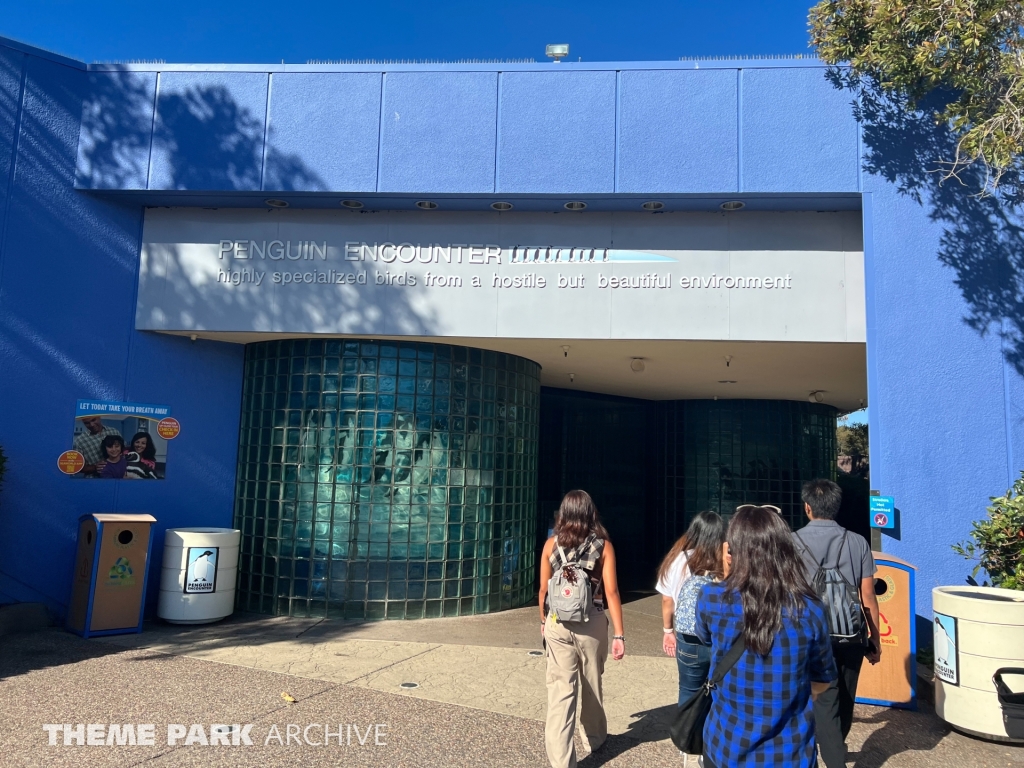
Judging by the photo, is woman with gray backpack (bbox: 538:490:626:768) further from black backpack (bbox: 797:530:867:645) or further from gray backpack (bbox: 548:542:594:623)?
black backpack (bbox: 797:530:867:645)

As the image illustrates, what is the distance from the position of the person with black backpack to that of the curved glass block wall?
4.73 metres

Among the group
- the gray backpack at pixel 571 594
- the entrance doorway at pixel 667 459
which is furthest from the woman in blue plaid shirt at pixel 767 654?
the entrance doorway at pixel 667 459

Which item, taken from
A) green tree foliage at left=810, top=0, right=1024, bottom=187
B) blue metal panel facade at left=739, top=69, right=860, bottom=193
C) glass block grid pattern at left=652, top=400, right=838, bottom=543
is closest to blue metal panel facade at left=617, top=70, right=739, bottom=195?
blue metal panel facade at left=739, top=69, right=860, bottom=193

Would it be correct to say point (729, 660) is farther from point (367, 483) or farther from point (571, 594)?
point (367, 483)

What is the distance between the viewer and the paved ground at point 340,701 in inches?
174

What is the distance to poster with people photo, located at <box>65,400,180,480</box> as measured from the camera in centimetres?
778

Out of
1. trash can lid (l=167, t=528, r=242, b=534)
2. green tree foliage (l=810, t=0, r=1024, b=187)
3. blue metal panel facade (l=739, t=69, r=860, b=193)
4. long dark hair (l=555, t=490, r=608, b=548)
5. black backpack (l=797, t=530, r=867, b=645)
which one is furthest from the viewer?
trash can lid (l=167, t=528, r=242, b=534)

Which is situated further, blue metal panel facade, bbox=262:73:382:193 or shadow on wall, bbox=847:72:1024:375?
blue metal panel facade, bbox=262:73:382:193

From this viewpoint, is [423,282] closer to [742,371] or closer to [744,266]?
[744,266]

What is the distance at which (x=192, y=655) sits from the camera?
6.49m

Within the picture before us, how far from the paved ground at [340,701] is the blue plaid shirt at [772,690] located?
2.10 meters

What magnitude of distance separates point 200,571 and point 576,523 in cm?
503

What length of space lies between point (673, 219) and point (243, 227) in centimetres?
465

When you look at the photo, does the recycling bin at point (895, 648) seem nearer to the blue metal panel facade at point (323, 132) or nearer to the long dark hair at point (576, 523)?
the long dark hair at point (576, 523)
